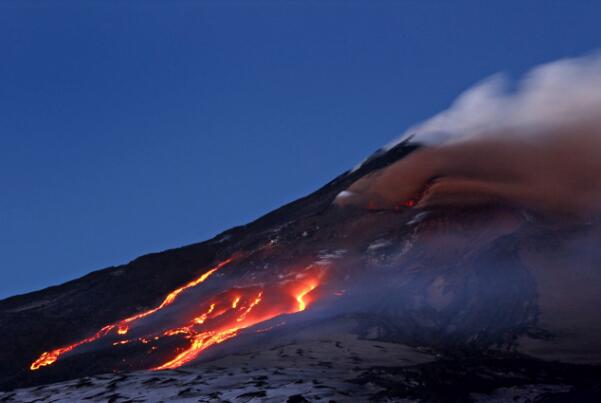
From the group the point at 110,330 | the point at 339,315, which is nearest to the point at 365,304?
the point at 339,315

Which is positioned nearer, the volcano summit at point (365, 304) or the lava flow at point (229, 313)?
the volcano summit at point (365, 304)

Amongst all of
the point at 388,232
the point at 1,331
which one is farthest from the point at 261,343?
the point at 1,331

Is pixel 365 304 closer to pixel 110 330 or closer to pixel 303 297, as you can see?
pixel 303 297

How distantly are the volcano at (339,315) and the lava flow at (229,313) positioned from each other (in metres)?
0.05

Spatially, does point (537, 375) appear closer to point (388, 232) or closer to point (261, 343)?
point (261, 343)

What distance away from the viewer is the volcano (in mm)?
9406

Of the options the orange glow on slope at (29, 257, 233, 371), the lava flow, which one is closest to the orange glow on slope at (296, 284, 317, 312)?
the lava flow

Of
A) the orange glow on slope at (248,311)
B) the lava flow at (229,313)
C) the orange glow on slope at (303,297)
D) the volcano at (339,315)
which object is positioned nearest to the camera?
the volcano at (339,315)

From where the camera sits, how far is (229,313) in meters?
15.6

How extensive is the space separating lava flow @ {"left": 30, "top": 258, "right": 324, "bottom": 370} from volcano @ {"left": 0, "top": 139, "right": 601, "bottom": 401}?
5 cm

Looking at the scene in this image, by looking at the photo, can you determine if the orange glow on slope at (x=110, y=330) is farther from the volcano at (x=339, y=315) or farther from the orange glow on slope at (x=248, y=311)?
the orange glow on slope at (x=248, y=311)

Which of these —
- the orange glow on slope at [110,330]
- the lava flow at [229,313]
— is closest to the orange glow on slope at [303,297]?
the lava flow at [229,313]

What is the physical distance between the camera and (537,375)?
355 inches

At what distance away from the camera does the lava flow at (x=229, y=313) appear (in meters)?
14.3
